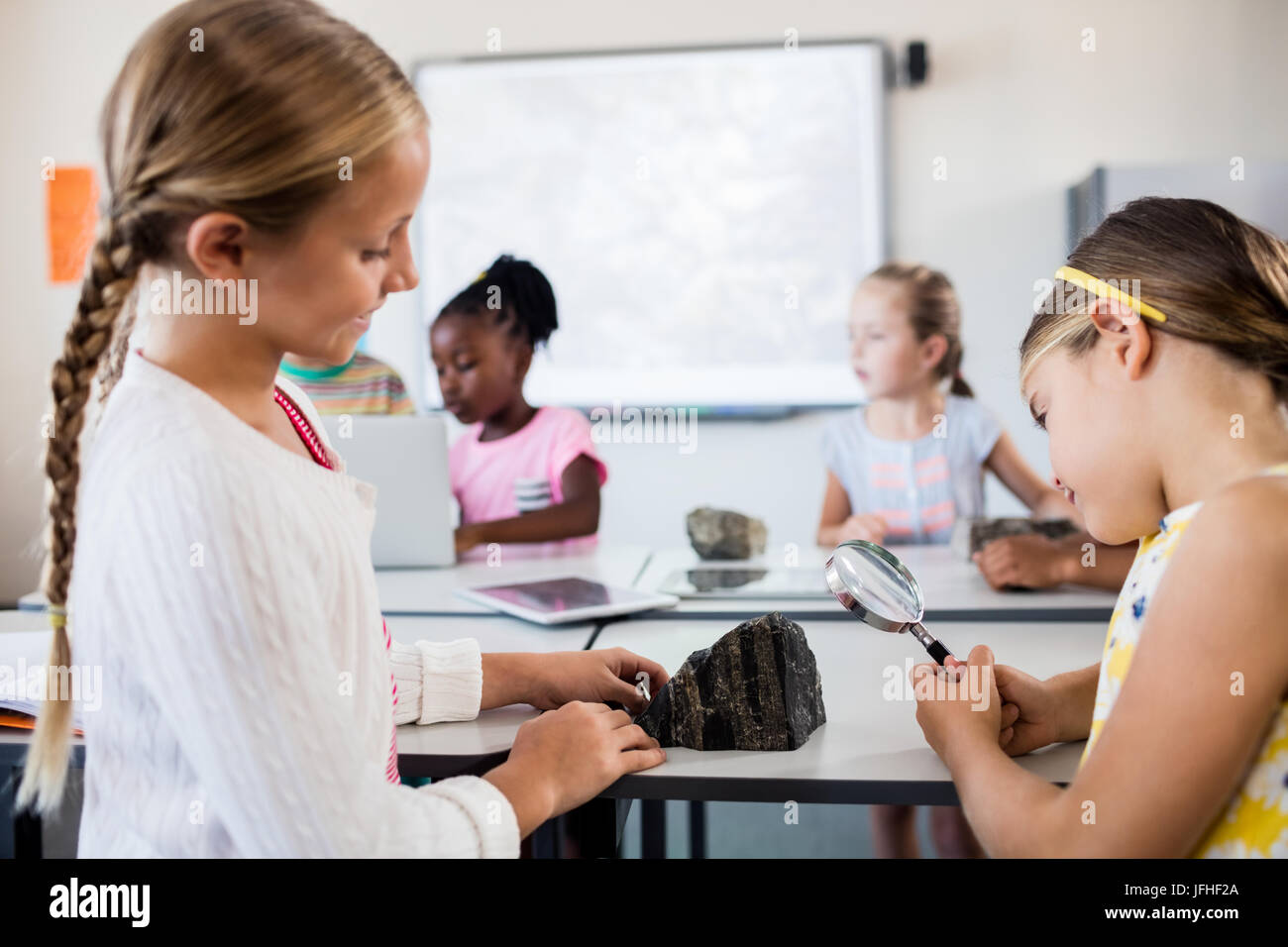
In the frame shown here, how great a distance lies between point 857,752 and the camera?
3.18 ft

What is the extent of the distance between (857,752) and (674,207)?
2832mm

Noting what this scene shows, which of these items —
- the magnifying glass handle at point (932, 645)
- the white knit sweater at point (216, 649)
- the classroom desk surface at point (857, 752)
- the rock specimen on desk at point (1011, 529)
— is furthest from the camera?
the rock specimen on desk at point (1011, 529)

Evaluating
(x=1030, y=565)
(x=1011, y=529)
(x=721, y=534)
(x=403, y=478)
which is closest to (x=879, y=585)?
(x=1030, y=565)

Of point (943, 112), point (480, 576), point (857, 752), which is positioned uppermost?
point (943, 112)

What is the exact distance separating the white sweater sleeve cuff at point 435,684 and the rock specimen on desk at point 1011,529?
953 mm

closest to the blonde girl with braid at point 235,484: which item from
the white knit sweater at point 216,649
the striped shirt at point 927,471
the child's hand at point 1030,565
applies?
the white knit sweater at point 216,649

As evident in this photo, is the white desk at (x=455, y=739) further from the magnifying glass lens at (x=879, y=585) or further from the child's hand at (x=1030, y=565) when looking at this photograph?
the child's hand at (x=1030, y=565)

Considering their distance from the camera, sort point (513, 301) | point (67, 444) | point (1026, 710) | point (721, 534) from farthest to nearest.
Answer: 1. point (513, 301)
2. point (721, 534)
3. point (1026, 710)
4. point (67, 444)

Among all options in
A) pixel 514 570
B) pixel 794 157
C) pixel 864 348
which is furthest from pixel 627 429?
pixel 514 570

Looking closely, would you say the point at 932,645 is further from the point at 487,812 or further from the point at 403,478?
the point at 403,478

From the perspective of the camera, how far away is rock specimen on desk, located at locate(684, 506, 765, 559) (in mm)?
2002

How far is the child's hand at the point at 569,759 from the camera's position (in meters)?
0.84

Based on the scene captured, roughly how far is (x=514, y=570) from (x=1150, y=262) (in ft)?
4.30

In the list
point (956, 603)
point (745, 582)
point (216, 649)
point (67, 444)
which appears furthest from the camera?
point (745, 582)
